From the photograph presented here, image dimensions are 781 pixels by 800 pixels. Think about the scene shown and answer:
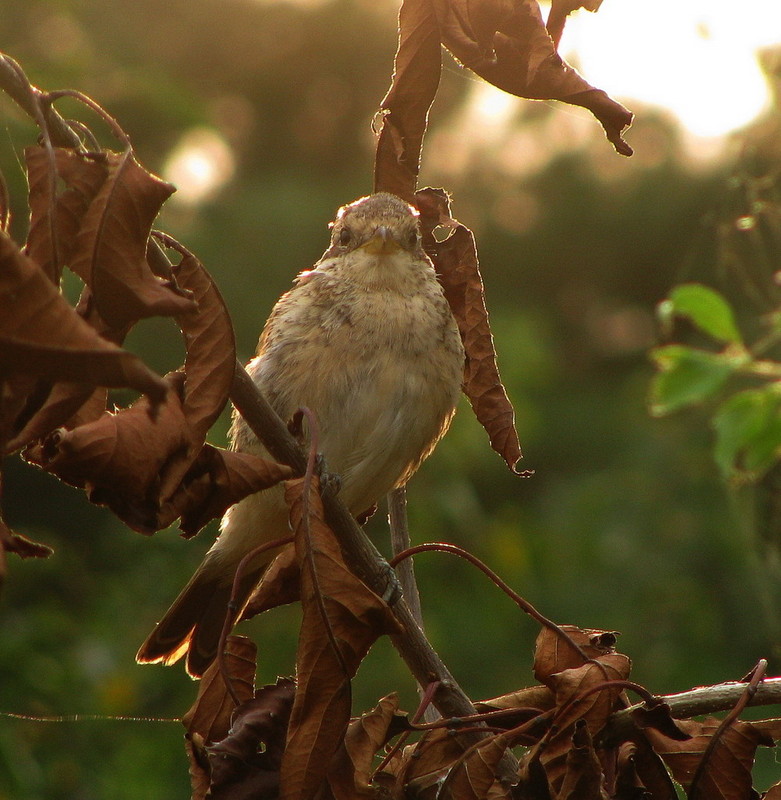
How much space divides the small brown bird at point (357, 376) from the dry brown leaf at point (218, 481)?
1095 millimetres

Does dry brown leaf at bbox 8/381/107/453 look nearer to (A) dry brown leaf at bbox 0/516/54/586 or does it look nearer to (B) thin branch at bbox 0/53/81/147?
(A) dry brown leaf at bbox 0/516/54/586

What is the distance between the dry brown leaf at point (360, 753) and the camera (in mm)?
1298

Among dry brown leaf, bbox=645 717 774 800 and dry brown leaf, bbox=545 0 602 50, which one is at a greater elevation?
dry brown leaf, bbox=545 0 602 50


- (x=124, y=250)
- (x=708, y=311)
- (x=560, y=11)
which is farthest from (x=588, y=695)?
(x=708, y=311)

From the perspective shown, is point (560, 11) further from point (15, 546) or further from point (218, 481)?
point (15, 546)

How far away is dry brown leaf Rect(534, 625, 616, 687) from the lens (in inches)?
56.1

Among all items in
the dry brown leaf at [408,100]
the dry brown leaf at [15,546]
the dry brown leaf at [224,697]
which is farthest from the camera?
the dry brown leaf at [408,100]

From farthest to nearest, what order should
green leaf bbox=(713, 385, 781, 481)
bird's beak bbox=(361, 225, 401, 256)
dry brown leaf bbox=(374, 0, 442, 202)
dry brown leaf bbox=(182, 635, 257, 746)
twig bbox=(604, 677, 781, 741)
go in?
bird's beak bbox=(361, 225, 401, 256)
green leaf bbox=(713, 385, 781, 481)
dry brown leaf bbox=(374, 0, 442, 202)
dry brown leaf bbox=(182, 635, 257, 746)
twig bbox=(604, 677, 781, 741)

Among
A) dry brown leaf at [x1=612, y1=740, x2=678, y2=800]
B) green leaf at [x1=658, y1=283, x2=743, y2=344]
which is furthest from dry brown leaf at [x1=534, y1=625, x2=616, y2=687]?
green leaf at [x1=658, y1=283, x2=743, y2=344]

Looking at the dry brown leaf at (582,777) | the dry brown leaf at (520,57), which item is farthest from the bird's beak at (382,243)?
the dry brown leaf at (582,777)

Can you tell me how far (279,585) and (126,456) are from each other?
34 centimetres

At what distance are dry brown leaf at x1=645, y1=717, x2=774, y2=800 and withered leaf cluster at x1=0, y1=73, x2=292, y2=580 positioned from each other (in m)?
0.52

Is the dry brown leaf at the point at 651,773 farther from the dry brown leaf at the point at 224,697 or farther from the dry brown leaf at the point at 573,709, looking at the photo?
the dry brown leaf at the point at 224,697

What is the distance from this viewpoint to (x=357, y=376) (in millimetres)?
2414
